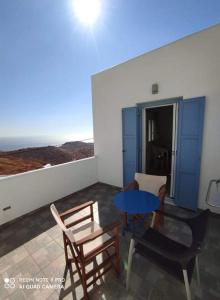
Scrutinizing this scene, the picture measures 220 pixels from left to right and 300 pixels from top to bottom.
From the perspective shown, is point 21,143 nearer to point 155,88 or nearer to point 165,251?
point 155,88

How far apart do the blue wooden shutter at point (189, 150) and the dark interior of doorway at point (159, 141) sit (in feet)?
5.38

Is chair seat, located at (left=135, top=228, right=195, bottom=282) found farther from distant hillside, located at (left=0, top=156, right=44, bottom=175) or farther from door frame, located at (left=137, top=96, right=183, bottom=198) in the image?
distant hillside, located at (left=0, top=156, right=44, bottom=175)

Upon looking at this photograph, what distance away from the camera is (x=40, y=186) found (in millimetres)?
2926

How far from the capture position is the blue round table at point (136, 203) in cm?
171

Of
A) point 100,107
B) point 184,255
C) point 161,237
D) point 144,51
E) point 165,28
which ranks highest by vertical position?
point 165,28

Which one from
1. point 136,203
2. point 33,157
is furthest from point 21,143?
point 136,203

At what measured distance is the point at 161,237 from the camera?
4.83 ft

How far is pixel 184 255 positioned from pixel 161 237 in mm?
509

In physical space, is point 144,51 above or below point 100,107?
above

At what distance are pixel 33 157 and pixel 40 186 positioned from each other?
2046mm

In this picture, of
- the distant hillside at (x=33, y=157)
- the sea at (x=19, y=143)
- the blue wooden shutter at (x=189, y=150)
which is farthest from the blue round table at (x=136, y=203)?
the sea at (x=19, y=143)

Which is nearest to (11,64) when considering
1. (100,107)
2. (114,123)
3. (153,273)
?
(100,107)

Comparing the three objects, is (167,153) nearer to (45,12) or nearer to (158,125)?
(158,125)

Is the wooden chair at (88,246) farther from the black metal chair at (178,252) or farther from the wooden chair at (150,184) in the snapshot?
the wooden chair at (150,184)
